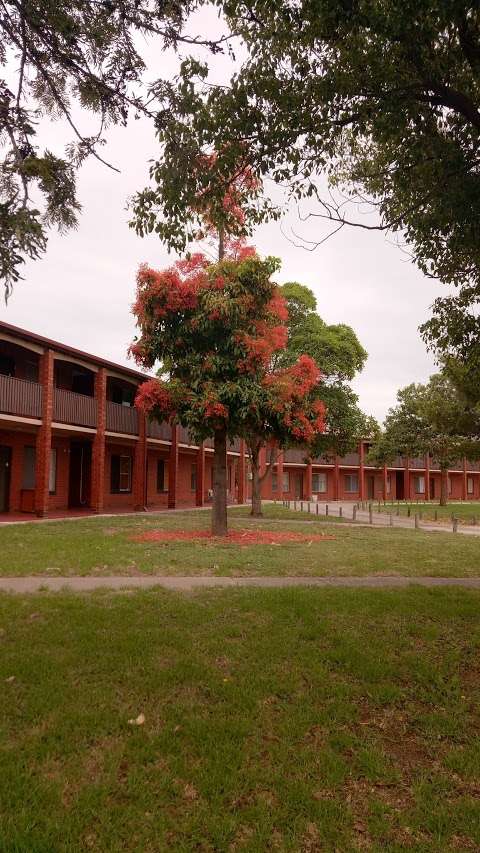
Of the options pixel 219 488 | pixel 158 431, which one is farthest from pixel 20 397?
pixel 158 431

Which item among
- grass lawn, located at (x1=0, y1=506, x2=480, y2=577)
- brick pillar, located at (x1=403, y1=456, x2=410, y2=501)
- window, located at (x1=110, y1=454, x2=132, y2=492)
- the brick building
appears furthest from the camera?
brick pillar, located at (x1=403, y1=456, x2=410, y2=501)

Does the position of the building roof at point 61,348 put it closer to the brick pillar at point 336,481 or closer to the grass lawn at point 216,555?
the grass lawn at point 216,555

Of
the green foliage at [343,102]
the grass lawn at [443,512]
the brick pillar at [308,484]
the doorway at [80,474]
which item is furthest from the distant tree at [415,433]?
the green foliage at [343,102]

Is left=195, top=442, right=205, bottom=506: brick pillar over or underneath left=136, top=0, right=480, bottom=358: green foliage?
underneath

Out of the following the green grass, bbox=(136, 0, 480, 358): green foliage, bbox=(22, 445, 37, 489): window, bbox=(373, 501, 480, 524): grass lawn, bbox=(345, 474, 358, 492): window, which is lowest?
bbox=(373, 501, 480, 524): grass lawn

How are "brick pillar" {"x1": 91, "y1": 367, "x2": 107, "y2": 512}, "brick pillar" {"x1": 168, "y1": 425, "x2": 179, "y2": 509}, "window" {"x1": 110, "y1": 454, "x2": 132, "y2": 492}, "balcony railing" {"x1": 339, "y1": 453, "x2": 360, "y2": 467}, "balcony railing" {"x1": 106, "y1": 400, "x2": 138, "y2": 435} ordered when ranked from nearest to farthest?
"brick pillar" {"x1": 91, "y1": 367, "x2": 107, "y2": 512} < "balcony railing" {"x1": 106, "y1": 400, "x2": 138, "y2": 435} < "window" {"x1": 110, "y1": 454, "x2": 132, "y2": 492} < "brick pillar" {"x1": 168, "y1": 425, "x2": 179, "y2": 509} < "balcony railing" {"x1": 339, "y1": 453, "x2": 360, "y2": 467}

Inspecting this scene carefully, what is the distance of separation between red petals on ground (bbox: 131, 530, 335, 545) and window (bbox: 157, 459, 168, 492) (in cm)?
1610

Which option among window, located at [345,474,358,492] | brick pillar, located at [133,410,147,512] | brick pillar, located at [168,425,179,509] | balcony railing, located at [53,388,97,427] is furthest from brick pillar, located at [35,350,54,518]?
window, located at [345,474,358,492]

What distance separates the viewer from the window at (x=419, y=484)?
210 feet

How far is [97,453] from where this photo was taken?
23891 mm

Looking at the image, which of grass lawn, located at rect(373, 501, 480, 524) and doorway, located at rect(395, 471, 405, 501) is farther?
doorway, located at rect(395, 471, 405, 501)

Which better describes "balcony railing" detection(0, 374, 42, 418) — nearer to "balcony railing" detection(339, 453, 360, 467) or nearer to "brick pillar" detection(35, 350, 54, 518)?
"brick pillar" detection(35, 350, 54, 518)

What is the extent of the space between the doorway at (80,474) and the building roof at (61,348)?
3.89m

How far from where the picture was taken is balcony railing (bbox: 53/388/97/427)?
21781 mm
